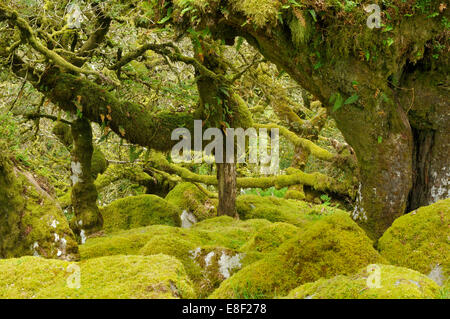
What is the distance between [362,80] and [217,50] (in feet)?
13.3

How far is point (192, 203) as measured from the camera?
10625mm

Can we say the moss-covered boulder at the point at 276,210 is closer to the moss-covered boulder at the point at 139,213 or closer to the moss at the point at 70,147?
the moss-covered boulder at the point at 139,213

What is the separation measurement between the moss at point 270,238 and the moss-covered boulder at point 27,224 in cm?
222

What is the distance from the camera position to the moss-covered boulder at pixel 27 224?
4551 mm

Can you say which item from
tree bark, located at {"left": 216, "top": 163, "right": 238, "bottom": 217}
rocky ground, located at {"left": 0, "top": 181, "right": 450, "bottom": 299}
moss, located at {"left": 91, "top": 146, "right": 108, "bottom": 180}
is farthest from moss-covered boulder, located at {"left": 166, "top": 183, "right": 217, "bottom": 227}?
rocky ground, located at {"left": 0, "top": 181, "right": 450, "bottom": 299}

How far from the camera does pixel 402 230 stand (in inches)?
151

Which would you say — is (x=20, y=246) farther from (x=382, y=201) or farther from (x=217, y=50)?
(x=217, y=50)

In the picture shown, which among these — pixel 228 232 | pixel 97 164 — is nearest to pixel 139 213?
pixel 97 164

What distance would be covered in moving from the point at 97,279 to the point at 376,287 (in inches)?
68.1

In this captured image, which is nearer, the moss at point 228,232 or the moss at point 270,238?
the moss at point 270,238

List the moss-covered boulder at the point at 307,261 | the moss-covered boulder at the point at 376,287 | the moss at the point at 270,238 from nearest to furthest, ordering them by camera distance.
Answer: the moss-covered boulder at the point at 376,287, the moss-covered boulder at the point at 307,261, the moss at the point at 270,238

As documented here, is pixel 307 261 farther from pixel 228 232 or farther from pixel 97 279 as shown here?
pixel 228 232

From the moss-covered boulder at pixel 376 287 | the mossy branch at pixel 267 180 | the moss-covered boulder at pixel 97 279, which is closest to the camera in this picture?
the moss-covered boulder at pixel 376 287

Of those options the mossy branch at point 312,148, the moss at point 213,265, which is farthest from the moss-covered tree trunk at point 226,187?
the moss at point 213,265
